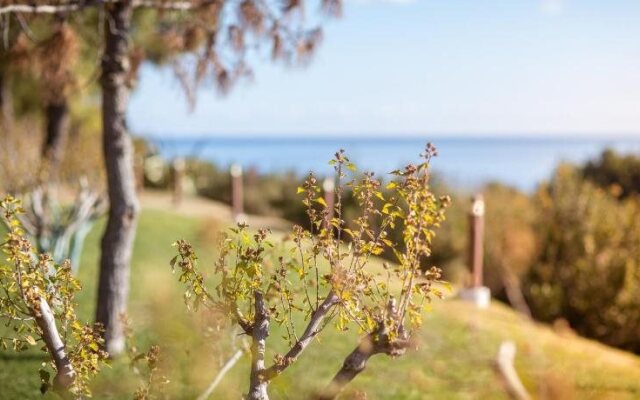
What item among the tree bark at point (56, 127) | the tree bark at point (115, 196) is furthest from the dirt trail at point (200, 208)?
the tree bark at point (115, 196)

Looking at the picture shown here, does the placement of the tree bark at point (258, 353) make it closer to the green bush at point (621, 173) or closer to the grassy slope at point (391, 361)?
the grassy slope at point (391, 361)

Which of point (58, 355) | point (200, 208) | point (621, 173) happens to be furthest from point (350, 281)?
point (621, 173)

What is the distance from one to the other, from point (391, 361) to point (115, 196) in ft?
8.20

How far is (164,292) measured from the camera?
3.58 meters

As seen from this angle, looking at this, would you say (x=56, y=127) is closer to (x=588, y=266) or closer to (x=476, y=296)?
(x=476, y=296)

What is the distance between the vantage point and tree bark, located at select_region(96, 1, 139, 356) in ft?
19.2

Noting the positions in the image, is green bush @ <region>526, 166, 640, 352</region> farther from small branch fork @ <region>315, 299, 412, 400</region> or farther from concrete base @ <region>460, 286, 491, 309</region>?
small branch fork @ <region>315, 299, 412, 400</region>

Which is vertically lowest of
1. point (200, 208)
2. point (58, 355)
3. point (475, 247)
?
point (200, 208)

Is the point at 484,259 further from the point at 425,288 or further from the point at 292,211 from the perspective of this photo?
the point at 425,288

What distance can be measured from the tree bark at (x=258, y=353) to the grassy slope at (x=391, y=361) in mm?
77

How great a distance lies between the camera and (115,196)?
5930 mm

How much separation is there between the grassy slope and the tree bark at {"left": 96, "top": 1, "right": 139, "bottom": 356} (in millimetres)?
266

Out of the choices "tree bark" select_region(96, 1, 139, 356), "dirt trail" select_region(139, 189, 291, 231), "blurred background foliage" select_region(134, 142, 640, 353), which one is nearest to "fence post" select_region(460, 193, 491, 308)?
"blurred background foliage" select_region(134, 142, 640, 353)

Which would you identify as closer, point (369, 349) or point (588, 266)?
point (369, 349)
